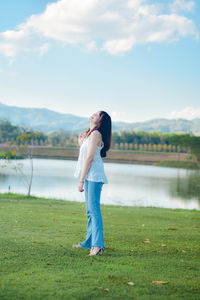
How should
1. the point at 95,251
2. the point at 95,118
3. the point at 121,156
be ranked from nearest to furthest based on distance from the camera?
the point at 95,251 → the point at 95,118 → the point at 121,156

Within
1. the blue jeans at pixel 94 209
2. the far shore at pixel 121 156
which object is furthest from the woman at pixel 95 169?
the far shore at pixel 121 156

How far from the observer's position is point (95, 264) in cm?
395

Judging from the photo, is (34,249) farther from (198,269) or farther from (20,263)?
(198,269)

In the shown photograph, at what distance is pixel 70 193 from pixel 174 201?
552 cm

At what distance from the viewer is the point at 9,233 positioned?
523 centimetres

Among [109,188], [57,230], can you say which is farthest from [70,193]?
[57,230]

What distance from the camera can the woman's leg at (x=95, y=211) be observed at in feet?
14.5

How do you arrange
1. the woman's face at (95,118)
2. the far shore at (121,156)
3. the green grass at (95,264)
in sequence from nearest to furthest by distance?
the green grass at (95,264), the woman's face at (95,118), the far shore at (121,156)

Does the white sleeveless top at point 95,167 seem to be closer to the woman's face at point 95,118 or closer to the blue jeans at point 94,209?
the blue jeans at point 94,209

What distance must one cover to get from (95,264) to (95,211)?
0.69 m

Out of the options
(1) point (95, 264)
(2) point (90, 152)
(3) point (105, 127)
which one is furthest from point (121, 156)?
(1) point (95, 264)

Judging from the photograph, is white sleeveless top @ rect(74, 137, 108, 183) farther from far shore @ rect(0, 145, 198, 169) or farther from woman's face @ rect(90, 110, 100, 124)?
far shore @ rect(0, 145, 198, 169)

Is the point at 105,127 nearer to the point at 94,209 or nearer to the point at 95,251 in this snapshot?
the point at 94,209

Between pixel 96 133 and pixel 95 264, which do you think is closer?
pixel 95 264
